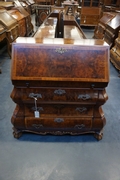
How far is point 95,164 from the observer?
1538 mm

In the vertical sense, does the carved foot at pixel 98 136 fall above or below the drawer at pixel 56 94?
below

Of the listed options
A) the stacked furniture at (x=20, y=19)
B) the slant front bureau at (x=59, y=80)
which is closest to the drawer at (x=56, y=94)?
the slant front bureau at (x=59, y=80)

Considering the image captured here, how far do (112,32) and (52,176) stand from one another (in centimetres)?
395

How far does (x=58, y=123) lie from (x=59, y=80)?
517mm

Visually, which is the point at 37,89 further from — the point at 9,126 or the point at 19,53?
the point at 9,126

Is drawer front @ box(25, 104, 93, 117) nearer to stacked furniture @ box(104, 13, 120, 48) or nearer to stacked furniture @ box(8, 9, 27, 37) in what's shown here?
stacked furniture @ box(104, 13, 120, 48)

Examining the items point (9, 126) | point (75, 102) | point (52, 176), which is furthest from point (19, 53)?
point (52, 176)

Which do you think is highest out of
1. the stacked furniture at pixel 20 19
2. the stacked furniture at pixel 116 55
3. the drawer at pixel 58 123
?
the stacked furniture at pixel 20 19

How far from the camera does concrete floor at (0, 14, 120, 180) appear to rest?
4.72ft

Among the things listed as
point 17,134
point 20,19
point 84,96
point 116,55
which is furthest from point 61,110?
point 20,19

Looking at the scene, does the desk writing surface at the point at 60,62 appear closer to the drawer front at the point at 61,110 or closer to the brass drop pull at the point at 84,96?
the brass drop pull at the point at 84,96

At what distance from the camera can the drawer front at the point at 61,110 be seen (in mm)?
1586

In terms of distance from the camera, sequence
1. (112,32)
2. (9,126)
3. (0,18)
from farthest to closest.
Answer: (112,32), (0,18), (9,126)

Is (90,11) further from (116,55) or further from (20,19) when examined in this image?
(116,55)
